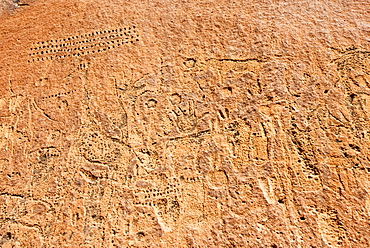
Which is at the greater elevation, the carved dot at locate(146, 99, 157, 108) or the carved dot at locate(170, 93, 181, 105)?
the carved dot at locate(170, 93, 181, 105)

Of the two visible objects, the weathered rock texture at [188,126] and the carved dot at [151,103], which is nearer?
the weathered rock texture at [188,126]

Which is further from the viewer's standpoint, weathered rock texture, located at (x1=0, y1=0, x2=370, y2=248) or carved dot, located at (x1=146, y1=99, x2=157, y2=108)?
carved dot, located at (x1=146, y1=99, x2=157, y2=108)

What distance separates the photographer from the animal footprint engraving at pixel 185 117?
1.76 metres

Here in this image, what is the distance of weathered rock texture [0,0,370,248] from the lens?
1.59 meters

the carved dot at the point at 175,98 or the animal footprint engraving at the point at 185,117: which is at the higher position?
the carved dot at the point at 175,98

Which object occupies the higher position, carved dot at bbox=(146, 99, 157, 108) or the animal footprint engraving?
carved dot at bbox=(146, 99, 157, 108)

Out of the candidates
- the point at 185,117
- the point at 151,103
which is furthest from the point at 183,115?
the point at 151,103

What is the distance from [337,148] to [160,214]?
0.83 metres

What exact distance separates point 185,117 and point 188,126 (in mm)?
48

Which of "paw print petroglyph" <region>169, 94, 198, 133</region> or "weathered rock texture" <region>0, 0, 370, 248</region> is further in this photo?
"paw print petroglyph" <region>169, 94, 198, 133</region>

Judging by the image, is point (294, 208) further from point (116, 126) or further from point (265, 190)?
point (116, 126)

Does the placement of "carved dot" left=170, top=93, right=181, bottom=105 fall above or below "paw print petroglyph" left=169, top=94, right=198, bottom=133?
above

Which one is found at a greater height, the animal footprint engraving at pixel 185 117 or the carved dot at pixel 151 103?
the carved dot at pixel 151 103

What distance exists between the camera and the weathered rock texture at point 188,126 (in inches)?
62.6
